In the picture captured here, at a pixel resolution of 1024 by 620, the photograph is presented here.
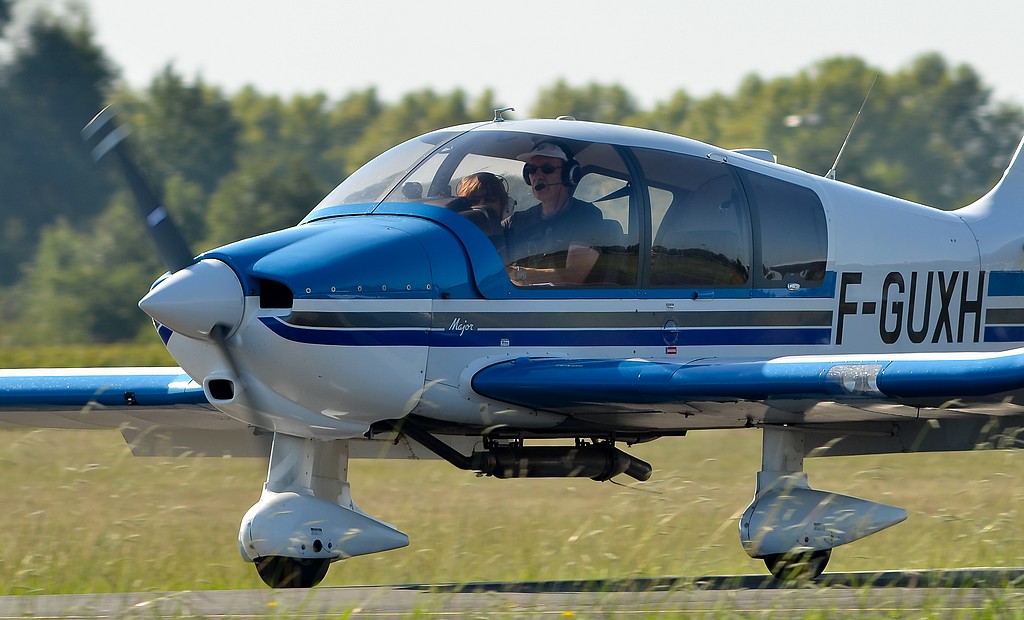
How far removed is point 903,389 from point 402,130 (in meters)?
87.2

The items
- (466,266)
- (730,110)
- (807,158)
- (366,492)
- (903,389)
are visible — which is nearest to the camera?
(903,389)

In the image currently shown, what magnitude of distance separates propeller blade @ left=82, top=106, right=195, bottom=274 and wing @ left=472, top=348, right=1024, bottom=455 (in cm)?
178

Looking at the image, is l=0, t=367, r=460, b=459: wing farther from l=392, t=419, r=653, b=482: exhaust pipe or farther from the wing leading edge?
l=392, t=419, r=653, b=482: exhaust pipe

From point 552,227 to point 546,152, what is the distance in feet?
1.61

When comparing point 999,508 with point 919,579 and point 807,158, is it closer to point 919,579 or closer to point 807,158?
point 919,579

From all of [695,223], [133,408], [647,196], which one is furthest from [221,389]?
[695,223]

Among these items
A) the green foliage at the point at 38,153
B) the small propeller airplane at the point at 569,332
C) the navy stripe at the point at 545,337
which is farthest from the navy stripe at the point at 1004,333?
the green foliage at the point at 38,153

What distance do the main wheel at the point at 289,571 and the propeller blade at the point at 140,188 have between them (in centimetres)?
193

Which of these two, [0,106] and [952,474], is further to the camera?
[0,106]

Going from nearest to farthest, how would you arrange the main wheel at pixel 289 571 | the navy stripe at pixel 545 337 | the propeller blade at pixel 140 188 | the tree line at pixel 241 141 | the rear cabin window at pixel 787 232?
1. the propeller blade at pixel 140 188
2. the navy stripe at pixel 545 337
3. the main wheel at pixel 289 571
4. the rear cabin window at pixel 787 232
5. the tree line at pixel 241 141

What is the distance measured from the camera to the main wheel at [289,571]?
8.56 m

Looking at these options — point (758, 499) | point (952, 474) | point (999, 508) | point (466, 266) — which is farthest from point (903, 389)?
point (952, 474)

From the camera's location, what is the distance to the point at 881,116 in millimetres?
91062

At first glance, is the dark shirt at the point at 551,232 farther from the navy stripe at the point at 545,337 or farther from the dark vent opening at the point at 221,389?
the dark vent opening at the point at 221,389
